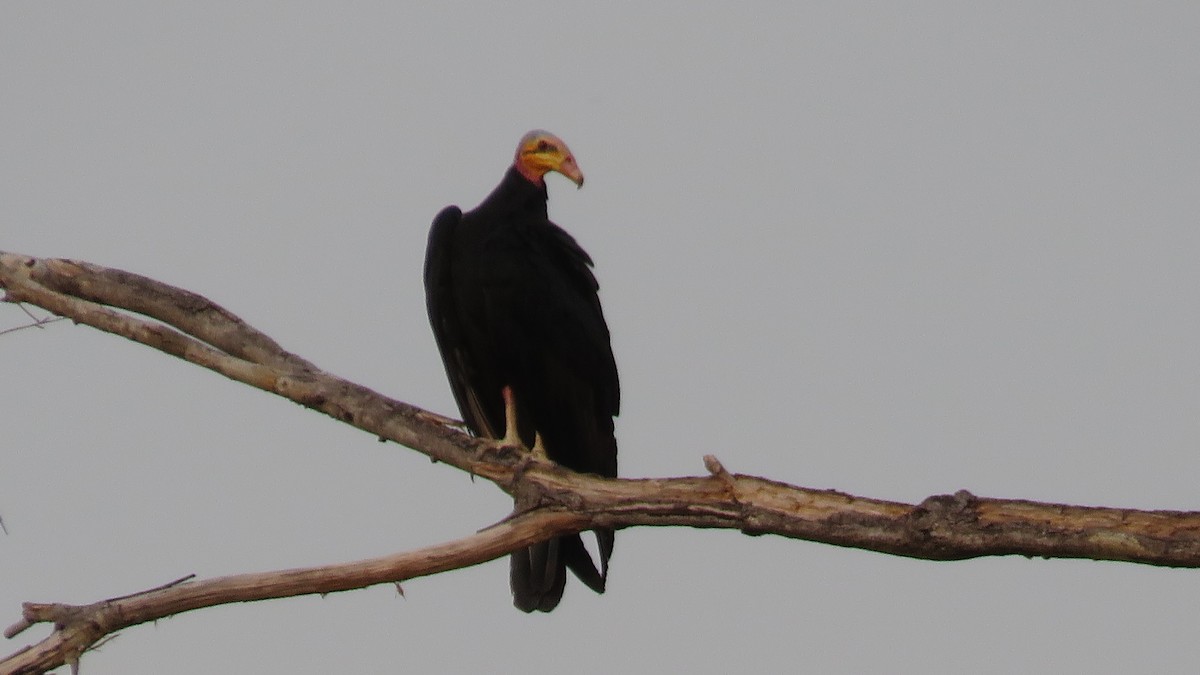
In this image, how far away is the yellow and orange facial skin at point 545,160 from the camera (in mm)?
5332

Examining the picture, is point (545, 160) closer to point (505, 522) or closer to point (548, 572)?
point (548, 572)

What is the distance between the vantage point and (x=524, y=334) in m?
4.80

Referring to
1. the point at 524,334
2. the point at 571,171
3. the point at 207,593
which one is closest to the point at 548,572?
the point at 524,334

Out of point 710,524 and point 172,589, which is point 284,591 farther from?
point 710,524

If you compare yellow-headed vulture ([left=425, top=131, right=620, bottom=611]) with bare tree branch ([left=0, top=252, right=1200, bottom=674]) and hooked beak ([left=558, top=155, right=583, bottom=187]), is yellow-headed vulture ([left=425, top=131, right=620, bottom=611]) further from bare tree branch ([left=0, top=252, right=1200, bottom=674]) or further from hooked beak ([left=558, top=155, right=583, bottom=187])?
bare tree branch ([left=0, top=252, right=1200, bottom=674])

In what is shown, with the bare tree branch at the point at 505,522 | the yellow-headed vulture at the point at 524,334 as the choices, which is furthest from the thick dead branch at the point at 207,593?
the yellow-headed vulture at the point at 524,334

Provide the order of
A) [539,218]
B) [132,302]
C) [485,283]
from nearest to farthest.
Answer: [132,302], [485,283], [539,218]

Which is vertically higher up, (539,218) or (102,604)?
(539,218)

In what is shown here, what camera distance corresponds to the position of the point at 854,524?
334cm

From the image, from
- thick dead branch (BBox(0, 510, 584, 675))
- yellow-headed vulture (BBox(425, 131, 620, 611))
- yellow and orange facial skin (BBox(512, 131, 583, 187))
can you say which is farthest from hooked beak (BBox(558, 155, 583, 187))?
thick dead branch (BBox(0, 510, 584, 675))

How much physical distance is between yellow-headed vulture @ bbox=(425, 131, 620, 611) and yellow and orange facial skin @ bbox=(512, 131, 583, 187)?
13.8 inches

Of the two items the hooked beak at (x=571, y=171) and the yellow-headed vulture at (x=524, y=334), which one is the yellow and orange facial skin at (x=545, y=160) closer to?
the hooked beak at (x=571, y=171)

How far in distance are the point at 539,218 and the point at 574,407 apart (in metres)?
0.69

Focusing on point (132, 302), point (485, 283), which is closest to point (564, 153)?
point (485, 283)
